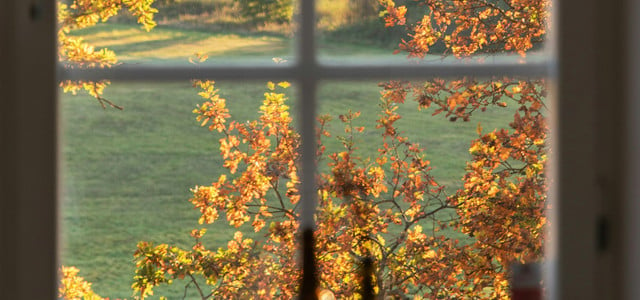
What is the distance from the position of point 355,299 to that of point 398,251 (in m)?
0.13

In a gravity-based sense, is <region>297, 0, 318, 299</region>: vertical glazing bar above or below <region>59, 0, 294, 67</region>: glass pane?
below

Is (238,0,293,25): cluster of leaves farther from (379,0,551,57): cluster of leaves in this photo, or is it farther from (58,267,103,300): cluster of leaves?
(58,267,103,300): cluster of leaves

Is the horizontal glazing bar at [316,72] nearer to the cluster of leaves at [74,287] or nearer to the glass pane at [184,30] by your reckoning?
the glass pane at [184,30]

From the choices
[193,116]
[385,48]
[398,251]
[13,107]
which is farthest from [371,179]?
[13,107]

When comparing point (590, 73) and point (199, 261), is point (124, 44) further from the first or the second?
point (590, 73)

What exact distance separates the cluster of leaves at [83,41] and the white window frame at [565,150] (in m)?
0.04

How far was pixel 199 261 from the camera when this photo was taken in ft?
4.87

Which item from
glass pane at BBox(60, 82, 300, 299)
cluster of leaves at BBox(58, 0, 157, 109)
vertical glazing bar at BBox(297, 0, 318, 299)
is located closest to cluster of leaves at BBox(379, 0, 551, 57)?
vertical glazing bar at BBox(297, 0, 318, 299)

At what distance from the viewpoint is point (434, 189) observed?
1498 millimetres

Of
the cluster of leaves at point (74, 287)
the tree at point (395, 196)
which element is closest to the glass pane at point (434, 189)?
the tree at point (395, 196)

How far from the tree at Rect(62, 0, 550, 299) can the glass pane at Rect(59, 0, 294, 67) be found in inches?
3.1

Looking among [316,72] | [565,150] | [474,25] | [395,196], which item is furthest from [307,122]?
[565,150]

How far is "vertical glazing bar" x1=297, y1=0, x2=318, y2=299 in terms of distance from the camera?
4.81 ft

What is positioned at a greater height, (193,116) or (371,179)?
(193,116)
